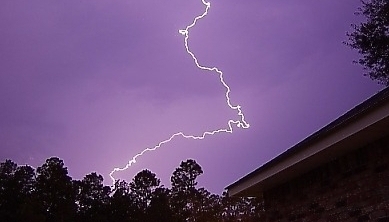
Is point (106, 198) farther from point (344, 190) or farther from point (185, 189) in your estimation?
point (344, 190)

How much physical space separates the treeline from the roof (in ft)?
55.0

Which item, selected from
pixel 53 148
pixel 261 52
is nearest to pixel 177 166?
pixel 261 52

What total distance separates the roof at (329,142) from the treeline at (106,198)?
1677 centimetres

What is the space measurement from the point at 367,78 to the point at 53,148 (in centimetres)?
3646

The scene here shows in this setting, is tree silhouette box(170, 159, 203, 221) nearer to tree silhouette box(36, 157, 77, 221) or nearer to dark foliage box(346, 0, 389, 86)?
tree silhouette box(36, 157, 77, 221)

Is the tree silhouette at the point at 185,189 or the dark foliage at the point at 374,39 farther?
the tree silhouette at the point at 185,189

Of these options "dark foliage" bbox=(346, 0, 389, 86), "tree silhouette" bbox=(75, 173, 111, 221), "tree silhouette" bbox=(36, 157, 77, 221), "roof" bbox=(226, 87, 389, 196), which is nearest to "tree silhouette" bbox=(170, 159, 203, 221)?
"tree silhouette" bbox=(75, 173, 111, 221)

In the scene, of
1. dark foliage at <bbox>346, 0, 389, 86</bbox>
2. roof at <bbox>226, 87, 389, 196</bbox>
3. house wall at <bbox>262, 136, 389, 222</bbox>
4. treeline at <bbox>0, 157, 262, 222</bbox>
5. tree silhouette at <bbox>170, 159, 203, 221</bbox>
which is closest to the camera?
roof at <bbox>226, 87, 389, 196</bbox>

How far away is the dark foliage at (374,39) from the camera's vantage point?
1212 cm

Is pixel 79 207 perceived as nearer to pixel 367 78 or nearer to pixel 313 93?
pixel 367 78

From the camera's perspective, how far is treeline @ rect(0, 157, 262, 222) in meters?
22.9

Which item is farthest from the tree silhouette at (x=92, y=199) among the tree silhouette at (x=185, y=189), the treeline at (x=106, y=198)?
the tree silhouette at (x=185, y=189)

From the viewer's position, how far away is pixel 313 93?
45156 mm

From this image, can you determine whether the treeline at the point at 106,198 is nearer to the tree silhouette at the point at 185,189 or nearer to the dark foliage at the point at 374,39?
the tree silhouette at the point at 185,189
